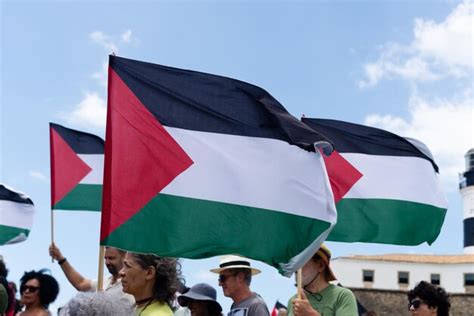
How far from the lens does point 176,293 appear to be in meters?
5.38

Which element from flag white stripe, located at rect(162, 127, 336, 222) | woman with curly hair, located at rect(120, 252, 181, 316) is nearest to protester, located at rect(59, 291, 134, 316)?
woman with curly hair, located at rect(120, 252, 181, 316)

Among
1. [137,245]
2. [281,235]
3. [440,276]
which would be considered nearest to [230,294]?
[281,235]

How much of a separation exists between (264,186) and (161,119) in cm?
76

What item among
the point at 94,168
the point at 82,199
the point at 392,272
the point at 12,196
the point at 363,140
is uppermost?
the point at 392,272

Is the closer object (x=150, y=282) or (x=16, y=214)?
(x=150, y=282)

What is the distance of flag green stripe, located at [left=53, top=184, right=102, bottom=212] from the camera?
10031 mm

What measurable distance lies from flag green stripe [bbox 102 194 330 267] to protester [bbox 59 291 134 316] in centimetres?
111

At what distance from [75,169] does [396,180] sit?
391cm

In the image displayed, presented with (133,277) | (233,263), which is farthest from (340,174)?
(133,277)

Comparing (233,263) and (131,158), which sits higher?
(131,158)

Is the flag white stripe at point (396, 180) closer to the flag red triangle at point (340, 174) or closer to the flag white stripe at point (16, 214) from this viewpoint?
the flag red triangle at point (340, 174)

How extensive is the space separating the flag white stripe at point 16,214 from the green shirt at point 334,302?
6899 millimetres

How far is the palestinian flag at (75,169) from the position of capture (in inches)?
396

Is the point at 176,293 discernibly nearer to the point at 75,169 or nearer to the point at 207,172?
the point at 207,172
